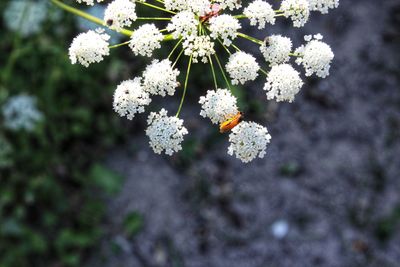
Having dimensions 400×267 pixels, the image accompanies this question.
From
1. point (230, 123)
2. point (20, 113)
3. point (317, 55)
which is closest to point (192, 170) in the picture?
point (20, 113)

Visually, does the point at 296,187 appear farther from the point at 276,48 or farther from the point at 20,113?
the point at 20,113

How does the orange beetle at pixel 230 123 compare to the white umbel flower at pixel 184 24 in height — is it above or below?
below

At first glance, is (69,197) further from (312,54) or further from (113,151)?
(312,54)

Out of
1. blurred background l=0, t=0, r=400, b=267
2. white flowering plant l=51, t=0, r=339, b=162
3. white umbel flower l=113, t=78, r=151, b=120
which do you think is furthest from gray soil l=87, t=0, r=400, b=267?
white umbel flower l=113, t=78, r=151, b=120

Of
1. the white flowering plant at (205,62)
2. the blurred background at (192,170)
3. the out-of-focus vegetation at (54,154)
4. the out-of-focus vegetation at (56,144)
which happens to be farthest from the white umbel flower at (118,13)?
the blurred background at (192,170)

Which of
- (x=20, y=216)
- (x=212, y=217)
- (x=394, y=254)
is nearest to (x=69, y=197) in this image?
(x=20, y=216)

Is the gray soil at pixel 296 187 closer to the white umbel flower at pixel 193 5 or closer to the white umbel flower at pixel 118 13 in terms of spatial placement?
the white umbel flower at pixel 118 13
